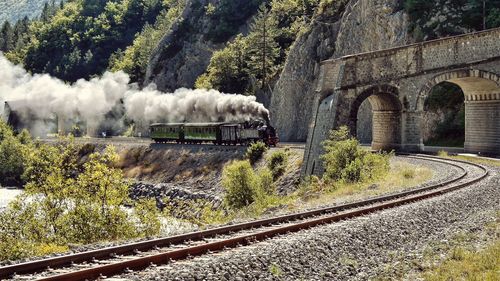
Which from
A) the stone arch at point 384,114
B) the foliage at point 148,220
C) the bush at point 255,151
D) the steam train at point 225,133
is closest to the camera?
the foliage at point 148,220

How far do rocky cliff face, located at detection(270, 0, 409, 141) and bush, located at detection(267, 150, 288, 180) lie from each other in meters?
20.1

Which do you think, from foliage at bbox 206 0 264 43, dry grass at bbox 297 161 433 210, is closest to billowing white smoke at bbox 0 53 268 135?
foliage at bbox 206 0 264 43

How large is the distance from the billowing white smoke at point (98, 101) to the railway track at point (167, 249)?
37.7m

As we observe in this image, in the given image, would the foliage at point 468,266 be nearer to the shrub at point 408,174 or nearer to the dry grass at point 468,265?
the dry grass at point 468,265

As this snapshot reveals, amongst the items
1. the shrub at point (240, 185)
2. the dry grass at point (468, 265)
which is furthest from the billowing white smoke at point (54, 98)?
the dry grass at point (468, 265)

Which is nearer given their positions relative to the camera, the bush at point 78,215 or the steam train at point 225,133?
the bush at point 78,215

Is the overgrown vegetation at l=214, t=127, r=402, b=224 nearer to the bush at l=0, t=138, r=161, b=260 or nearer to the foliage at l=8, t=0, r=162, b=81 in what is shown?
the bush at l=0, t=138, r=161, b=260

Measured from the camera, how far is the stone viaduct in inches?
1454

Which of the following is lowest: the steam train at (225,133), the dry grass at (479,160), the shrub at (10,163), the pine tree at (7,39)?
the shrub at (10,163)

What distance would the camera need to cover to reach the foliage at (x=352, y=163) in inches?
1121

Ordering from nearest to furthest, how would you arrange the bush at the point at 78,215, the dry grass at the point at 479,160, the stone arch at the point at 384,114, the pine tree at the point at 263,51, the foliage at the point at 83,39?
the bush at the point at 78,215
the dry grass at the point at 479,160
the stone arch at the point at 384,114
the pine tree at the point at 263,51
the foliage at the point at 83,39

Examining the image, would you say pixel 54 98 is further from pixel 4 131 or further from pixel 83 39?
pixel 83 39

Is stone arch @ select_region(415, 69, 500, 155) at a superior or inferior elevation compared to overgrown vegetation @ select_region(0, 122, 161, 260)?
superior

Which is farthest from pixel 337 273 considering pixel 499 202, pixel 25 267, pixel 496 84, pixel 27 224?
pixel 496 84
